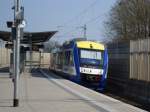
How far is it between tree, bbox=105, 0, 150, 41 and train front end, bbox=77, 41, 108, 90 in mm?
24983

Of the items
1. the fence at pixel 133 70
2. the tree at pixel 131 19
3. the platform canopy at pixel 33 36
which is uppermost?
the tree at pixel 131 19

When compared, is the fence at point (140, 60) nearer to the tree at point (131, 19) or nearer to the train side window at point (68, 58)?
the train side window at point (68, 58)

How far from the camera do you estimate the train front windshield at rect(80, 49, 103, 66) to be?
35.2m

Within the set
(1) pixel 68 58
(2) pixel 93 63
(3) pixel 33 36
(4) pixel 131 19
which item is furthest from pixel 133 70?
(4) pixel 131 19

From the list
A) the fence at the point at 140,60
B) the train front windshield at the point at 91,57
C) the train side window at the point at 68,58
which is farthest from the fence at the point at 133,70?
the train side window at the point at 68,58

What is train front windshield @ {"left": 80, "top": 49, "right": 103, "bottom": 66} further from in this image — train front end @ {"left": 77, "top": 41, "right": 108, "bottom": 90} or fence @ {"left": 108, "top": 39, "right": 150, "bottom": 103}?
fence @ {"left": 108, "top": 39, "right": 150, "bottom": 103}

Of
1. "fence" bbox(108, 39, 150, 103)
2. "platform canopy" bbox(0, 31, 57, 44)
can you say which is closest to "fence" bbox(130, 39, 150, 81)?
"fence" bbox(108, 39, 150, 103)

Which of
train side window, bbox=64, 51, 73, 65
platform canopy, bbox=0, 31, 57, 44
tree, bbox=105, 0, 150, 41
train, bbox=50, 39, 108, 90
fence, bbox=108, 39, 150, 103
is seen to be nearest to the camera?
fence, bbox=108, 39, 150, 103

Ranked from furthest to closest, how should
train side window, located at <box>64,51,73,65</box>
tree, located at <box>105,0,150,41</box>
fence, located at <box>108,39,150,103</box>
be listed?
tree, located at <box>105,0,150,41</box>, train side window, located at <box>64,51,73,65</box>, fence, located at <box>108,39,150,103</box>

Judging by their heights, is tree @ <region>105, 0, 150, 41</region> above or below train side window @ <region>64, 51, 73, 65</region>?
above

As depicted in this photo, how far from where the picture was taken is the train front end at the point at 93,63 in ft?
114

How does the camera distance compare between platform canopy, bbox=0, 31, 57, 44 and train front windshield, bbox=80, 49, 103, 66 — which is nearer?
train front windshield, bbox=80, 49, 103, 66

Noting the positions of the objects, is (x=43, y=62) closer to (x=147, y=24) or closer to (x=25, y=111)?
(x=147, y=24)

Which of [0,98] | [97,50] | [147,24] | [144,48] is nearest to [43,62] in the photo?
[147,24]
